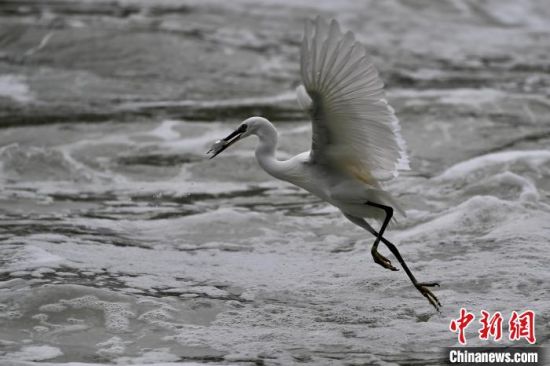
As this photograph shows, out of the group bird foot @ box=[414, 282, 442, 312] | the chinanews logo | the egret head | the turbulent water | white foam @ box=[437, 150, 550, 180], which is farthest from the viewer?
white foam @ box=[437, 150, 550, 180]

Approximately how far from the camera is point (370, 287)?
6938 mm

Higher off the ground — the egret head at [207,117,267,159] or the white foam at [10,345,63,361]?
the egret head at [207,117,267,159]

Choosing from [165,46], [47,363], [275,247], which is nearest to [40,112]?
[165,46]

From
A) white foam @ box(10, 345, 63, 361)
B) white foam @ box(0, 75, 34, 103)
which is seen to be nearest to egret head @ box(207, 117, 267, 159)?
white foam @ box(10, 345, 63, 361)

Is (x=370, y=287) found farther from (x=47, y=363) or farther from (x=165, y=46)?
(x=165, y=46)

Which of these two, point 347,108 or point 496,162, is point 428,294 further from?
point 496,162

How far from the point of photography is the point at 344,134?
246 inches

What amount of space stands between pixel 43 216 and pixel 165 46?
634cm

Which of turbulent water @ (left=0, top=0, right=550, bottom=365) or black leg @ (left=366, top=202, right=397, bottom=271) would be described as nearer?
turbulent water @ (left=0, top=0, right=550, bottom=365)

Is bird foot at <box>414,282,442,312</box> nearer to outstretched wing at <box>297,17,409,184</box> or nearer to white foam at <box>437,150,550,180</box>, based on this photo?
outstretched wing at <box>297,17,409,184</box>

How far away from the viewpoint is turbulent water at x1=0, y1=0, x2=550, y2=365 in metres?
6.05

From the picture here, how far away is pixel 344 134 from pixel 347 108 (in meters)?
0.32


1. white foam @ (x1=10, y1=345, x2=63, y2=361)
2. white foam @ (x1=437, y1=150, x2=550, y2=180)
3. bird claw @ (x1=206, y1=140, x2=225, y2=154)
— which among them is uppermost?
bird claw @ (x1=206, y1=140, x2=225, y2=154)

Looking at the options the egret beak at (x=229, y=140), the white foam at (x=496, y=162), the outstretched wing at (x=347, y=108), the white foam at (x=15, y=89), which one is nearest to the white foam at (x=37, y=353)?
the egret beak at (x=229, y=140)
